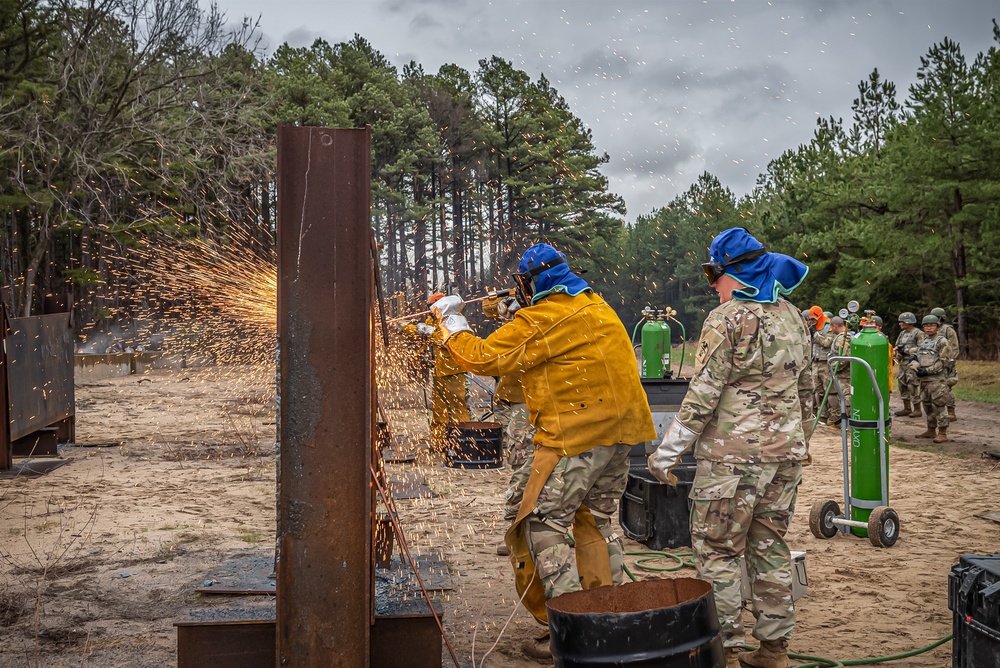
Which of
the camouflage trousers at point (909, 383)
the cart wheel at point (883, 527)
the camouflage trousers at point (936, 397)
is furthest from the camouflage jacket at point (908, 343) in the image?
the cart wheel at point (883, 527)

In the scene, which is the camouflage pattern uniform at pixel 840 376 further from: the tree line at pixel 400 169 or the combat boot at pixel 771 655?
the combat boot at pixel 771 655

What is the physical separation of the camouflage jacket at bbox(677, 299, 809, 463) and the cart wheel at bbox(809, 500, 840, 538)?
3.16 meters

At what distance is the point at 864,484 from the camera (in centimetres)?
702

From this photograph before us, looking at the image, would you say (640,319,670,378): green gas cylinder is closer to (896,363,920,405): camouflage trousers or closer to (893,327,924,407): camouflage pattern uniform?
(893,327,924,407): camouflage pattern uniform

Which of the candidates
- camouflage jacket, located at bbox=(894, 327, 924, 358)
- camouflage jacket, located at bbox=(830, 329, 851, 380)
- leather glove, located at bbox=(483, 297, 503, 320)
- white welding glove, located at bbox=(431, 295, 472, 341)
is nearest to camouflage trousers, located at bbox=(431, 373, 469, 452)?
leather glove, located at bbox=(483, 297, 503, 320)

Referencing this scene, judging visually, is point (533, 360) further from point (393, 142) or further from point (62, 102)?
point (393, 142)

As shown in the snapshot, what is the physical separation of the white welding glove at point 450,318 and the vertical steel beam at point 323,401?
1622 millimetres

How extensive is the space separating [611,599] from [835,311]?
1278 inches

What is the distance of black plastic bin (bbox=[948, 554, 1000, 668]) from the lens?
3.08 m

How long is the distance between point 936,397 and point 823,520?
759 cm

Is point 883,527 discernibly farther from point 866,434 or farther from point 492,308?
point 492,308

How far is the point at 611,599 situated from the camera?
132 inches

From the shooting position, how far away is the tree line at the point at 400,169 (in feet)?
69.6

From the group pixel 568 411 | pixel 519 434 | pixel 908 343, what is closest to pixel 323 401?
pixel 568 411
